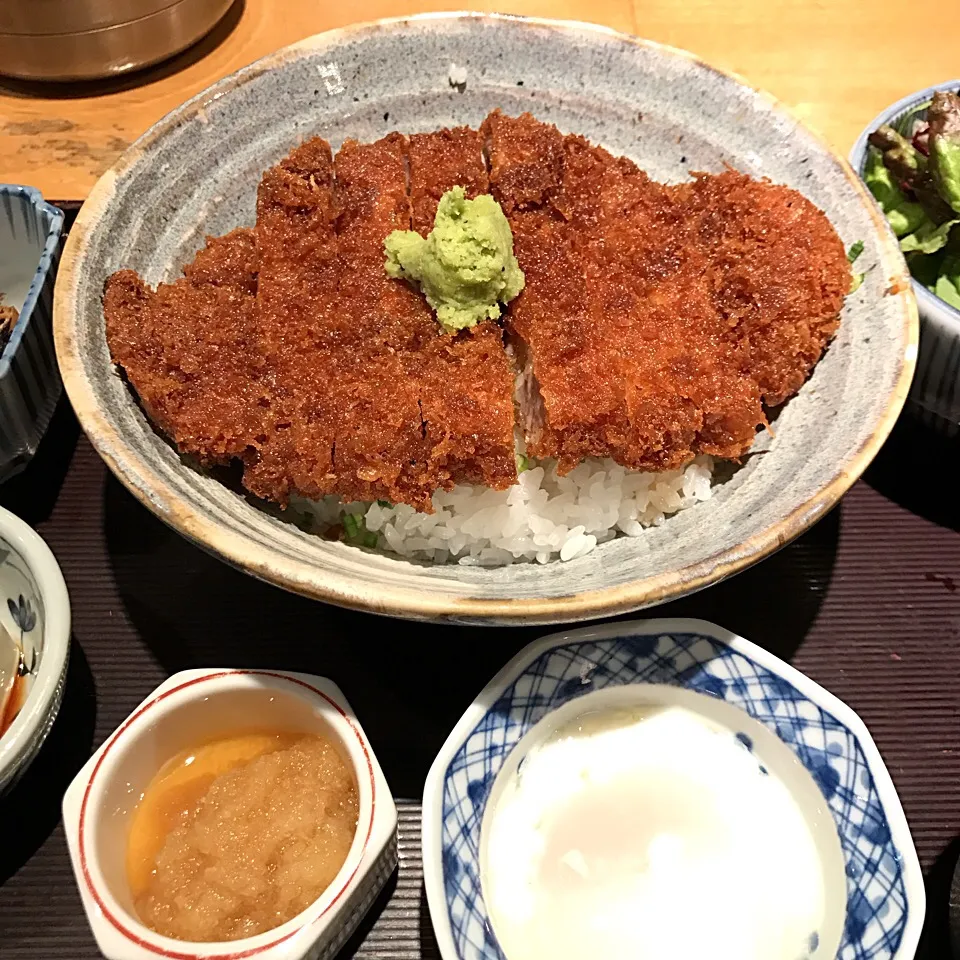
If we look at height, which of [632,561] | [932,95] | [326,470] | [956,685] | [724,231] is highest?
[932,95]

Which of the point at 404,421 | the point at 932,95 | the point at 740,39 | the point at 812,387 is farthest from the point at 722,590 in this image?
the point at 740,39

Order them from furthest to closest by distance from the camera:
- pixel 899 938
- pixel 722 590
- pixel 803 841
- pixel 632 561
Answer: pixel 722 590, pixel 632 561, pixel 803 841, pixel 899 938

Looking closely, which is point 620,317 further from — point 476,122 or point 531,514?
point 476,122

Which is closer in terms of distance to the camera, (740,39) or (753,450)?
(753,450)

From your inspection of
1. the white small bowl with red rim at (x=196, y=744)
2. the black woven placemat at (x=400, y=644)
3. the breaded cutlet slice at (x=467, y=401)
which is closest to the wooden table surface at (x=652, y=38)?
the black woven placemat at (x=400, y=644)

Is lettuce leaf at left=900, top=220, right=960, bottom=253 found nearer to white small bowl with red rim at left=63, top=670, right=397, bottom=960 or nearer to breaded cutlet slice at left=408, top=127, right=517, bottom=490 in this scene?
breaded cutlet slice at left=408, top=127, right=517, bottom=490

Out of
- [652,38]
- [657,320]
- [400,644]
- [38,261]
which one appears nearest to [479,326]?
[657,320]

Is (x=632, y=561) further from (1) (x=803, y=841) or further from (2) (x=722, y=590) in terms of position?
(1) (x=803, y=841)
